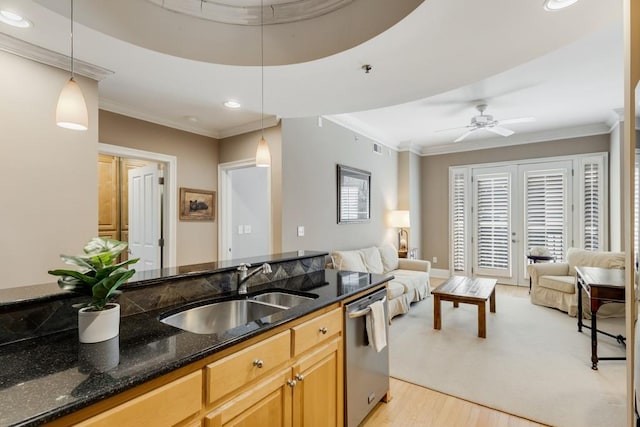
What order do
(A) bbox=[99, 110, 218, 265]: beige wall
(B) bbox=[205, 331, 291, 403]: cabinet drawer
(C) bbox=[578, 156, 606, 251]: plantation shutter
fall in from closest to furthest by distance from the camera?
(B) bbox=[205, 331, 291, 403]: cabinet drawer
(A) bbox=[99, 110, 218, 265]: beige wall
(C) bbox=[578, 156, 606, 251]: plantation shutter

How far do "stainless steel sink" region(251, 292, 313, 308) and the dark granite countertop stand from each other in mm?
495

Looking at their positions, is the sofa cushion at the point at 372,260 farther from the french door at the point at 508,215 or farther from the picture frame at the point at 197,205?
the french door at the point at 508,215

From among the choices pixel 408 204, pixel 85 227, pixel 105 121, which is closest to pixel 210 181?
pixel 105 121

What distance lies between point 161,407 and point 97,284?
1.77ft

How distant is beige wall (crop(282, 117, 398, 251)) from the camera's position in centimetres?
384

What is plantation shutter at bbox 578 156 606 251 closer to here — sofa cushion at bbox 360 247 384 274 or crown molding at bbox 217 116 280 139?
sofa cushion at bbox 360 247 384 274

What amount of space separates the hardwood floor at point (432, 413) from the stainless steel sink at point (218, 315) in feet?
3.69

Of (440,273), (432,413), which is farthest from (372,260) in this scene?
(440,273)

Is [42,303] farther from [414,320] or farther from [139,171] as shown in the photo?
[414,320]

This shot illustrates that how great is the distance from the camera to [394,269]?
17.5ft

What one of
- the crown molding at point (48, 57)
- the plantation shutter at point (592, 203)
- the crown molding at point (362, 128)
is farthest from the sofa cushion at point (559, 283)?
the crown molding at point (48, 57)

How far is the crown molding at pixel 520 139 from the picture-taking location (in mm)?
5328

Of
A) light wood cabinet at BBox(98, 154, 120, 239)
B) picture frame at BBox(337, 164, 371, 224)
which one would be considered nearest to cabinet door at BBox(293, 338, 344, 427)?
picture frame at BBox(337, 164, 371, 224)

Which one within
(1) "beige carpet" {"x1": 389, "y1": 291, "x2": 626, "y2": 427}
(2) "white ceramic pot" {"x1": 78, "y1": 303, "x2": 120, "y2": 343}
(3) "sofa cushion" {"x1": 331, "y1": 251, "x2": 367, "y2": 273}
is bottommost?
(1) "beige carpet" {"x1": 389, "y1": 291, "x2": 626, "y2": 427}
